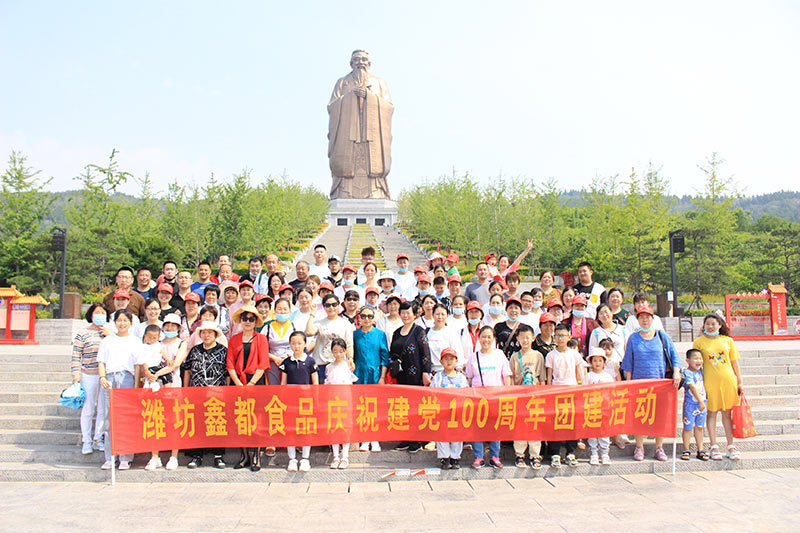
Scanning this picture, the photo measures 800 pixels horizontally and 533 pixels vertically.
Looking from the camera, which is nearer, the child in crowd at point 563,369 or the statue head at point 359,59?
the child in crowd at point 563,369

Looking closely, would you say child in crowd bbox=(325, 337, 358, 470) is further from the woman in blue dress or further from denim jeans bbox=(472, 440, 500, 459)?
denim jeans bbox=(472, 440, 500, 459)

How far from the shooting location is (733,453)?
20.8 feet

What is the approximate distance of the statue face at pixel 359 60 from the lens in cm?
4222

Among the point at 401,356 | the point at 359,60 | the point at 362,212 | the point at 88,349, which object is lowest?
the point at 401,356

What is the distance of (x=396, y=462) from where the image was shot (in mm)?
6359

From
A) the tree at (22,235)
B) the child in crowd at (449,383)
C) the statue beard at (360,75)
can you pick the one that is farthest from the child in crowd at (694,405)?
the statue beard at (360,75)

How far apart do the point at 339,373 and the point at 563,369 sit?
234 cm

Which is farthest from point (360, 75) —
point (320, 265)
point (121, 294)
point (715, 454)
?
point (715, 454)

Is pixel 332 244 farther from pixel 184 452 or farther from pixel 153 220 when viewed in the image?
pixel 184 452

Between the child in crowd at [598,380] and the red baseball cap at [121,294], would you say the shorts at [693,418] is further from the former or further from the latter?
the red baseball cap at [121,294]

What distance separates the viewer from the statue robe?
139 feet

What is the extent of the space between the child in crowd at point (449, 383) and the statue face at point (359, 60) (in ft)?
129

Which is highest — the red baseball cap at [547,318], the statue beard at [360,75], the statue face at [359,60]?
the statue face at [359,60]

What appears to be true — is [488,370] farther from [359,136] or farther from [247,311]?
[359,136]
